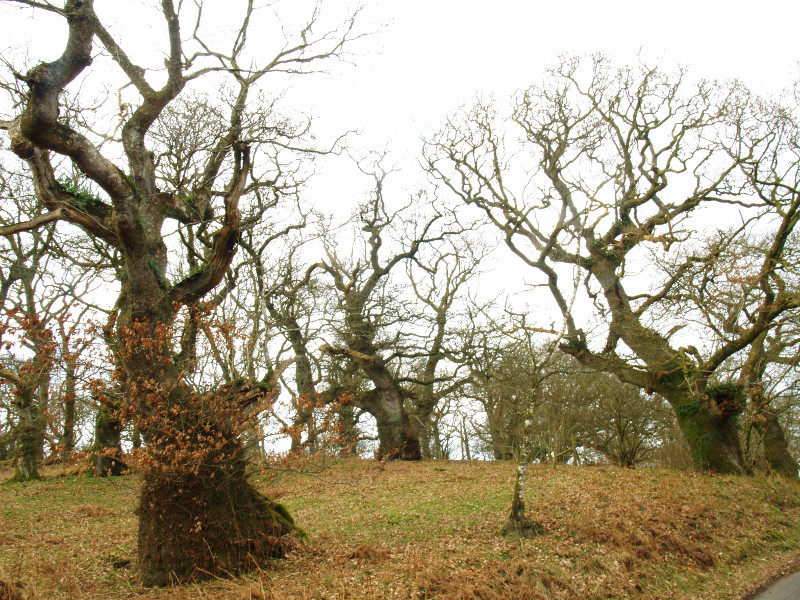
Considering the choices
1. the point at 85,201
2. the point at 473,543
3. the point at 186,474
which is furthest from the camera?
the point at 473,543

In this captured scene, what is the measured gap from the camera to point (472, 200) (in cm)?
1717

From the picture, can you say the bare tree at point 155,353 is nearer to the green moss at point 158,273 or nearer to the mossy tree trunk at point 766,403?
the green moss at point 158,273

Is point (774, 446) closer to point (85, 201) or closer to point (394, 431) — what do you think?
point (394, 431)

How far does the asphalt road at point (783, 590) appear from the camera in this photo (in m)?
6.52

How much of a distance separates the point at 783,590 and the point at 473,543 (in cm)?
398

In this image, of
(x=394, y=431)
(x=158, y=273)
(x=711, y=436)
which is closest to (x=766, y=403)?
(x=711, y=436)

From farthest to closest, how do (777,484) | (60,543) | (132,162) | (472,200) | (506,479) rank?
(472,200) → (506,479) → (777,484) → (60,543) → (132,162)

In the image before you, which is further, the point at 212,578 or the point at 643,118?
the point at 643,118

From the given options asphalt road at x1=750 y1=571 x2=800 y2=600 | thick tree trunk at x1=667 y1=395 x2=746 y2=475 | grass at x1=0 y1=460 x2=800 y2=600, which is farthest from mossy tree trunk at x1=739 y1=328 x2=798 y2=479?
asphalt road at x1=750 y1=571 x2=800 y2=600

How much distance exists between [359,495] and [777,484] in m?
9.18

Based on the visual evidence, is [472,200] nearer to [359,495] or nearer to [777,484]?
[359,495]

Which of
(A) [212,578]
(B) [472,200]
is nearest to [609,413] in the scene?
(B) [472,200]

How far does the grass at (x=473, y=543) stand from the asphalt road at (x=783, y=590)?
194 millimetres

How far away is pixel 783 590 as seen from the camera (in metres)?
6.75
